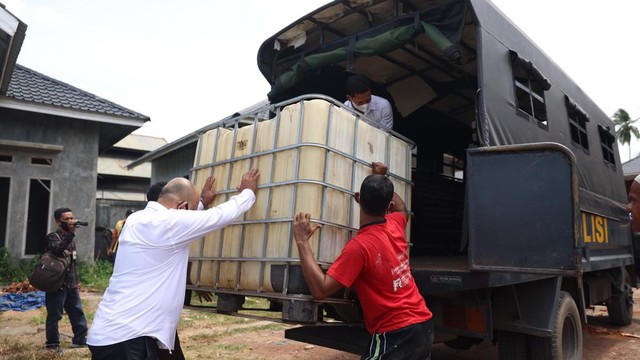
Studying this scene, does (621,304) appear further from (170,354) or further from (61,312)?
(61,312)

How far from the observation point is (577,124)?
568 centimetres

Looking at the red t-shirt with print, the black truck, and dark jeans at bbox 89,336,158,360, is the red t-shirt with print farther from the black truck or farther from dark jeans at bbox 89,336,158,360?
dark jeans at bbox 89,336,158,360

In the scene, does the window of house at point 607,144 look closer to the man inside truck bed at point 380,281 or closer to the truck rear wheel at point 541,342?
the truck rear wheel at point 541,342

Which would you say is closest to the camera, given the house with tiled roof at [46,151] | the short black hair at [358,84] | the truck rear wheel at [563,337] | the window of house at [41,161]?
the truck rear wheel at [563,337]

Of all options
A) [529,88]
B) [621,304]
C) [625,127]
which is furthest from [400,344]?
[625,127]

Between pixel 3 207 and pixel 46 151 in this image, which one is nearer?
pixel 46 151

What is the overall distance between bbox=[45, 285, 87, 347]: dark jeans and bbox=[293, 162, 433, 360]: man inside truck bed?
13.9 ft

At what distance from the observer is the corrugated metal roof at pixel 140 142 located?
2646 centimetres

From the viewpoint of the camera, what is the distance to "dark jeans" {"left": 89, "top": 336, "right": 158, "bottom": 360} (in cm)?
242

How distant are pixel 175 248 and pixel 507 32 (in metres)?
3.42

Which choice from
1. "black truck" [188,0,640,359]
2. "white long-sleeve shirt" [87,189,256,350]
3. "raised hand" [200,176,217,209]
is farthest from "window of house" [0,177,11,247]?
"white long-sleeve shirt" [87,189,256,350]

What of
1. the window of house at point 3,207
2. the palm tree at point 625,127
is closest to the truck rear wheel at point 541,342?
the window of house at point 3,207

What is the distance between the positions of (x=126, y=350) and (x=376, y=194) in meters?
1.56

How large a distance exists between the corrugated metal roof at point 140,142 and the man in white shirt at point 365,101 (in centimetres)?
2465
